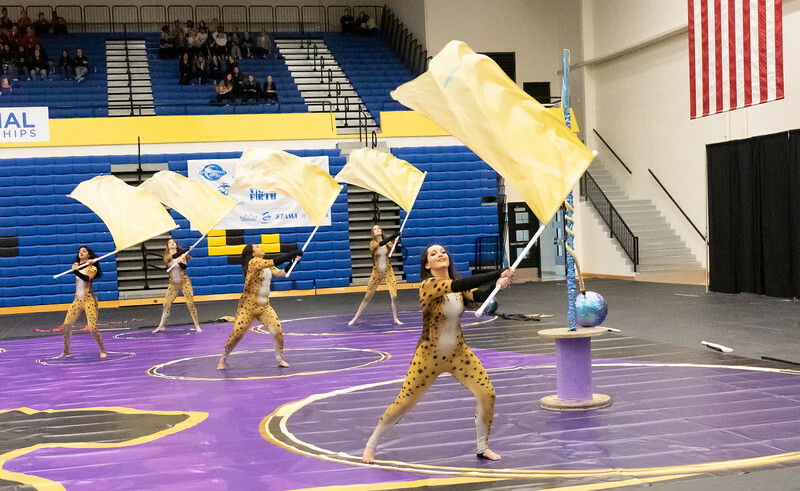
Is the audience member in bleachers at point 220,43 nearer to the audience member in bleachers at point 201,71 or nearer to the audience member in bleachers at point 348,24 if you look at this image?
the audience member in bleachers at point 201,71

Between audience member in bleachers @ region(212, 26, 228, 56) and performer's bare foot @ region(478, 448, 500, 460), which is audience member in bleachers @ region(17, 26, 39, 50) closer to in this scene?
audience member in bleachers @ region(212, 26, 228, 56)

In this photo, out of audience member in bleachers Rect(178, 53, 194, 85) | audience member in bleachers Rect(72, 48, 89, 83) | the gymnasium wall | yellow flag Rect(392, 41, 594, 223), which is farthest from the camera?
audience member in bleachers Rect(178, 53, 194, 85)

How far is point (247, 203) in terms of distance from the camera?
2233cm

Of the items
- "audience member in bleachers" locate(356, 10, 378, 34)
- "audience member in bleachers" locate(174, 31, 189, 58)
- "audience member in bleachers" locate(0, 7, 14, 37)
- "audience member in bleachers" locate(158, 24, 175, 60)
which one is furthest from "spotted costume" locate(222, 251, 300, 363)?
"audience member in bleachers" locate(356, 10, 378, 34)

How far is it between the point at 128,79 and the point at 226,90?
305 cm

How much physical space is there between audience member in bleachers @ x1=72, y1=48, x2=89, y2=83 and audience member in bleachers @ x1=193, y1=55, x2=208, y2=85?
10.5 ft

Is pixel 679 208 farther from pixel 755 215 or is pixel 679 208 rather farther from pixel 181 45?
pixel 181 45

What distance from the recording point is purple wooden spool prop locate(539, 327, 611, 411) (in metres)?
7.30

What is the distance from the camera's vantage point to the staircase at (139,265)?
21938 mm

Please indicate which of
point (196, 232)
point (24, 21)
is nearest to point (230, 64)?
point (196, 232)

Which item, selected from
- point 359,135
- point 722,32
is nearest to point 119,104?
point 359,135

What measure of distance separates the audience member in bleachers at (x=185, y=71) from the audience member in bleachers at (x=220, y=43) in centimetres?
153

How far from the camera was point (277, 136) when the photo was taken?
74.0ft

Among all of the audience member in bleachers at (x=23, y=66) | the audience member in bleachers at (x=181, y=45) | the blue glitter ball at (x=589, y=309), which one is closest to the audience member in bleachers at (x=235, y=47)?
the audience member in bleachers at (x=181, y=45)
